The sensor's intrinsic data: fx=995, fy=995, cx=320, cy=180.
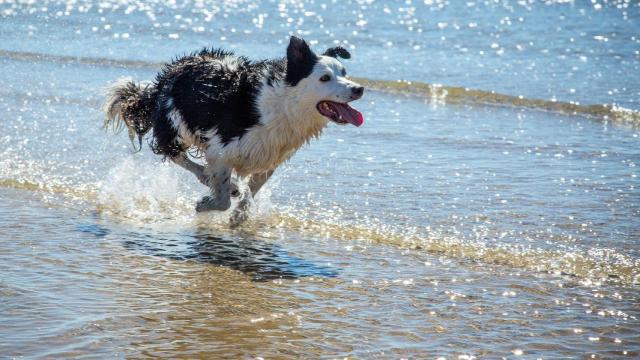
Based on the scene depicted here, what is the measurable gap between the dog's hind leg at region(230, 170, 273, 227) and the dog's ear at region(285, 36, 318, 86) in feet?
3.25

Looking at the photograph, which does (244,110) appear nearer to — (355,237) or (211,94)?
(211,94)

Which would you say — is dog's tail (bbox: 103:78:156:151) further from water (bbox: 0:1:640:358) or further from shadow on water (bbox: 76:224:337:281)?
shadow on water (bbox: 76:224:337:281)

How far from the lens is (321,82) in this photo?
676cm

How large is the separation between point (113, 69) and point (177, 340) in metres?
11.6

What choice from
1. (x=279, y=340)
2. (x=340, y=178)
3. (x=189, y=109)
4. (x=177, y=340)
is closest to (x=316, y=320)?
(x=279, y=340)

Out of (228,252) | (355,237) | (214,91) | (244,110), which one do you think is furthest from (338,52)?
(228,252)

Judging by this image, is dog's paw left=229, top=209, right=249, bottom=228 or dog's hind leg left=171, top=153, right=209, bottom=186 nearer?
dog's paw left=229, top=209, right=249, bottom=228

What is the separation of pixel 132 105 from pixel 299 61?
1.89m

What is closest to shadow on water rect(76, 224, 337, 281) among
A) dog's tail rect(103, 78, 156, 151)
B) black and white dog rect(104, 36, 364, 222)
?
black and white dog rect(104, 36, 364, 222)

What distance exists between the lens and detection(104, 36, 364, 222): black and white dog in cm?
680

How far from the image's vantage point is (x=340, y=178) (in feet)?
28.1

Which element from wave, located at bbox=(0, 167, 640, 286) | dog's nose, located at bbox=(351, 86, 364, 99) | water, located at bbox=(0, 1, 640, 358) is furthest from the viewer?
dog's nose, located at bbox=(351, 86, 364, 99)

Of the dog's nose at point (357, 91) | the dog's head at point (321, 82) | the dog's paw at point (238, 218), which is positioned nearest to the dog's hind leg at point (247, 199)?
the dog's paw at point (238, 218)

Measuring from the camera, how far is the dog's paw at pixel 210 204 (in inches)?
282
